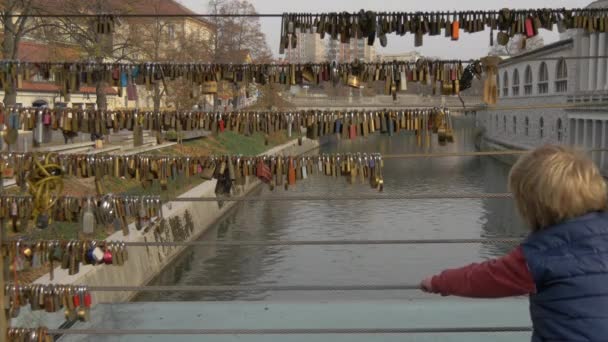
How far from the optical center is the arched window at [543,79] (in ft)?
117

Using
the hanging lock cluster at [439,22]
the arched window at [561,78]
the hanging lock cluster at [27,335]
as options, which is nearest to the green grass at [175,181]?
the hanging lock cluster at [439,22]

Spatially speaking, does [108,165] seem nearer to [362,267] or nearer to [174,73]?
[174,73]

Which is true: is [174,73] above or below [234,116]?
above

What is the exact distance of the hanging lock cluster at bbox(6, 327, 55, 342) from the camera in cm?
369

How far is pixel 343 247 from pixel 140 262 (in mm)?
6125

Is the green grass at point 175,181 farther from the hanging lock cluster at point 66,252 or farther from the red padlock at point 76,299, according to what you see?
the red padlock at point 76,299

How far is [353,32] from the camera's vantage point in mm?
3889

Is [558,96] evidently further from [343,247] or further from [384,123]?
[384,123]

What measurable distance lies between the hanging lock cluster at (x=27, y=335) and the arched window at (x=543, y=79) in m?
35.2

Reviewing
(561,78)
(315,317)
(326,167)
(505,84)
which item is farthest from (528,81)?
(326,167)

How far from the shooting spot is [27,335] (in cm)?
371

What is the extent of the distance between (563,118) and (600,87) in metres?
9.88

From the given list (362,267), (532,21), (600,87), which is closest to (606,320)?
(532,21)

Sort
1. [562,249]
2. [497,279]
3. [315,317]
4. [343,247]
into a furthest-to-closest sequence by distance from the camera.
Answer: [343,247] < [315,317] < [497,279] < [562,249]
